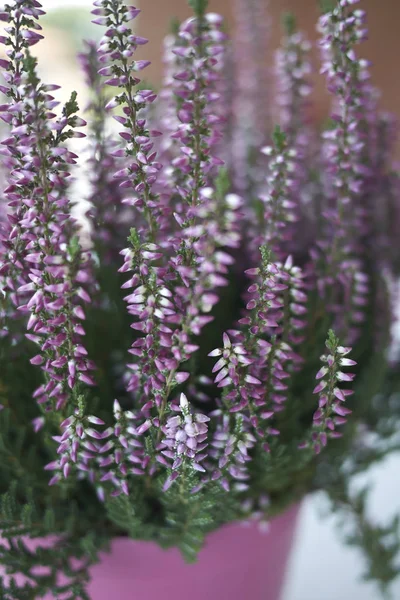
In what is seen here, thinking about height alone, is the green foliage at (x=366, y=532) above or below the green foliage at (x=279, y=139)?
below

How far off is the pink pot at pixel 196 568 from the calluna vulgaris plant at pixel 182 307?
0.07 feet

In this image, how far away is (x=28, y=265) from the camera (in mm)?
296

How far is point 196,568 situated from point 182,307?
0.24m

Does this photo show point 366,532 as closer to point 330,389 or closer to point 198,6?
point 330,389

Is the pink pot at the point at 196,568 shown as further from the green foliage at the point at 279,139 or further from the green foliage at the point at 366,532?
the green foliage at the point at 279,139

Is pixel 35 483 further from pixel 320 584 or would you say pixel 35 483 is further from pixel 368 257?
pixel 320 584

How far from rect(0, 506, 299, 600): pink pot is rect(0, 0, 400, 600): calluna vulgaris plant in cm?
2

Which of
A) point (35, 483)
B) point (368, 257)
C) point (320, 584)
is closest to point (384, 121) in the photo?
point (368, 257)

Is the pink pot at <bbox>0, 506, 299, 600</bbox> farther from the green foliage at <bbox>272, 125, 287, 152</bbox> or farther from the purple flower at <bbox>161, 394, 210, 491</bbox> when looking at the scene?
the green foliage at <bbox>272, 125, 287, 152</bbox>

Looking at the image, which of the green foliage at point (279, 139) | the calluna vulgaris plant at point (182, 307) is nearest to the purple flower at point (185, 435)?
the calluna vulgaris plant at point (182, 307)

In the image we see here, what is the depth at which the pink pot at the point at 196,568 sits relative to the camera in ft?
1.32

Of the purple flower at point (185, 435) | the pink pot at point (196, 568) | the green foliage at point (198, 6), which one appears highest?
the green foliage at point (198, 6)

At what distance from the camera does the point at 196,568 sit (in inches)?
16.6

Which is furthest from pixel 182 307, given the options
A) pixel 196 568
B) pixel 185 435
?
pixel 196 568
